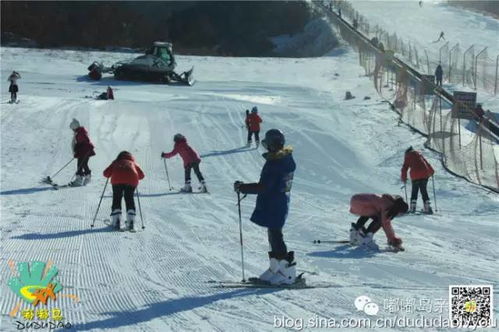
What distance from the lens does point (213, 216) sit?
544 inches

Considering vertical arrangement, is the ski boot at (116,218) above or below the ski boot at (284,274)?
below

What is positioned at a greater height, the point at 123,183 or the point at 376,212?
the point at 123,183

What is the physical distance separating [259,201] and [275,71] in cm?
3815

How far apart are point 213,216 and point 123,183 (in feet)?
8.77

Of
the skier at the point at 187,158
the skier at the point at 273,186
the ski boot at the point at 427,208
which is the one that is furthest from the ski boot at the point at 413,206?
the skier at the point at 273,186

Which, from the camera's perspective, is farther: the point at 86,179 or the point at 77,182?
the point at 86,179

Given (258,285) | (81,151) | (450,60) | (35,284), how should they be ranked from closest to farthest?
(35,284)
(258,285)
(81,151)
(450,60)

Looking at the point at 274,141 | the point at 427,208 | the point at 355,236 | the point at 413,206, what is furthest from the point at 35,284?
the point at 427,208

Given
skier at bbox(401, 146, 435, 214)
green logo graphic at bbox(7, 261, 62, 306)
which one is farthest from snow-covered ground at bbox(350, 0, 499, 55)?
green logo graphic at bbox(7, 261, 62, 306)

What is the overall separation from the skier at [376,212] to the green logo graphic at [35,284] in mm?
4642

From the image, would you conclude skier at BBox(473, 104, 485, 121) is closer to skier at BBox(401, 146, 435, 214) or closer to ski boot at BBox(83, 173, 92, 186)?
skier at BBox(401, 146, 435, 214)

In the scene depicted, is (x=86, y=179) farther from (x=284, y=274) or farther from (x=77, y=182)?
(x=284, y=274)

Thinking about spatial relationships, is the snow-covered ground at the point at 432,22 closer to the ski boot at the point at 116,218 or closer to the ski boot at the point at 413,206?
the ski boot at the point at 413,206

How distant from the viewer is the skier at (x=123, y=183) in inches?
455
